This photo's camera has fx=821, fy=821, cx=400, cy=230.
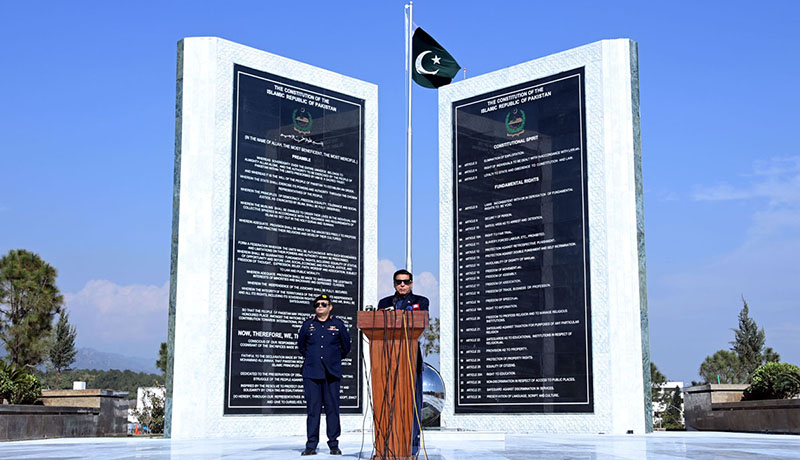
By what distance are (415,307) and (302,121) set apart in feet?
30.0

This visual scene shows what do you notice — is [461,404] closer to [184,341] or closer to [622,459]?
[184,341]

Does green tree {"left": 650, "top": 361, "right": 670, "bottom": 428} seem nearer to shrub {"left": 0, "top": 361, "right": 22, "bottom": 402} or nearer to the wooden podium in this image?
shrub {"left": 0, "top": 361, "right": 22, "bottom": 402}

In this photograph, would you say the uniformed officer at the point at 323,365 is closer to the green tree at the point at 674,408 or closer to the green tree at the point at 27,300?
the green tree at the point at 27,300

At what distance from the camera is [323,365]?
823 cm

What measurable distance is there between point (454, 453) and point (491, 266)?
290 inches

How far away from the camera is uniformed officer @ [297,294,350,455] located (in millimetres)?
8188

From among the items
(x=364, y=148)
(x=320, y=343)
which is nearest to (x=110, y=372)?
(x=364, y=148)

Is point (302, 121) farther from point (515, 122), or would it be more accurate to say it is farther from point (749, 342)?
point (749, 342)

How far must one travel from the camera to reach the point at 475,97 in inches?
644

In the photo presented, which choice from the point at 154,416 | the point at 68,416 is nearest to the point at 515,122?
the point at 68,416

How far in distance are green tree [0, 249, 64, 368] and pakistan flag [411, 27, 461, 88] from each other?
1378 cm

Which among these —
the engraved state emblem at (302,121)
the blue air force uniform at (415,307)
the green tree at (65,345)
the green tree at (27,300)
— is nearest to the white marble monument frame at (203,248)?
the engraved state emblem at (302,121)

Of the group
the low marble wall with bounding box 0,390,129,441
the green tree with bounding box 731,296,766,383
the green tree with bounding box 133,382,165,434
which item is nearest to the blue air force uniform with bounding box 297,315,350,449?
the low marble wall with bounding box 0,390,129,441

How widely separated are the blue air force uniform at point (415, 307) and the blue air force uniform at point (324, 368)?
117cm
